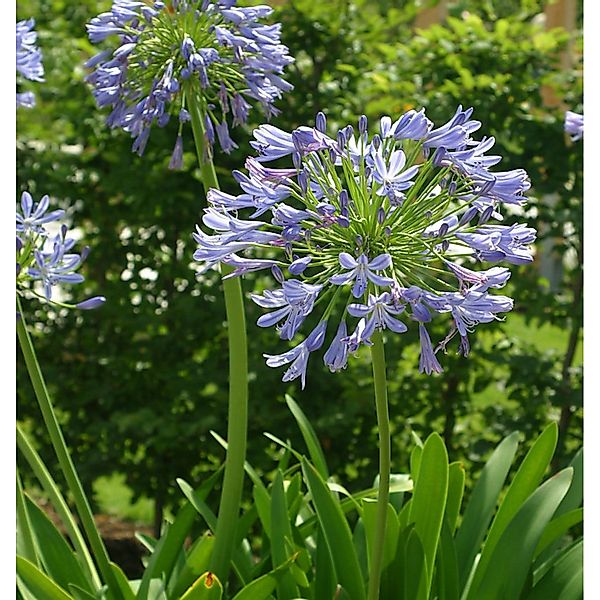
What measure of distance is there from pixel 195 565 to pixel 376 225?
1.05 metres

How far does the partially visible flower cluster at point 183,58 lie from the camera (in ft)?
6.57

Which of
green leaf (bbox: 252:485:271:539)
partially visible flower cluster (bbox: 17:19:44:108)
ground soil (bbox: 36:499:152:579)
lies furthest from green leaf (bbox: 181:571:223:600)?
ground soil (bbox: 36:499:152:579)

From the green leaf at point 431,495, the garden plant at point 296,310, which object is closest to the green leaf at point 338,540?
the garden plant at point 296,310

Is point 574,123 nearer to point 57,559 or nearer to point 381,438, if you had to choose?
point 381,438

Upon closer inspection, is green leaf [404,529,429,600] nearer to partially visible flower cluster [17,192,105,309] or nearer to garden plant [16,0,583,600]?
garden plant [16,0,583,600]

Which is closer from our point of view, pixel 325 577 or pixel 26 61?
pixel 325 577

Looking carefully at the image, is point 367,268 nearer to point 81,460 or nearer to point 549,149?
point 549,149

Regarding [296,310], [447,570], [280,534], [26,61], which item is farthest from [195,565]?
[26,61]

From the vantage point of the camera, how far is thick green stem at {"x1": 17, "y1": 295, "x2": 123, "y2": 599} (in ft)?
6.71

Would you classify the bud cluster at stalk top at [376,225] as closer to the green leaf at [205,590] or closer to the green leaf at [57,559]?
the green leaf at [205,590]

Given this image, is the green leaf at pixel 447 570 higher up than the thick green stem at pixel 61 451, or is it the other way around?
the thick green stem at pixel 61 451

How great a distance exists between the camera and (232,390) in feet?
7.03

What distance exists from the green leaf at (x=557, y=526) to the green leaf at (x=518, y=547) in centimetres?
11

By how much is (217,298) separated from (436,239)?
2.26 m
